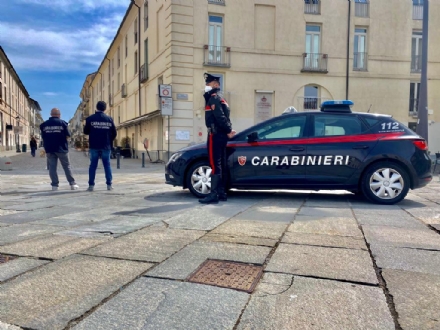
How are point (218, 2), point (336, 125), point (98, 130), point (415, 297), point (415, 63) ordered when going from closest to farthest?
point (415, 297) → point (336, 125) → point (98, 130) → point (218, 2) → point (415, 63)

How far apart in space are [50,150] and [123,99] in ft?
82.6

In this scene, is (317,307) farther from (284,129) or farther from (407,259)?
(284,129)

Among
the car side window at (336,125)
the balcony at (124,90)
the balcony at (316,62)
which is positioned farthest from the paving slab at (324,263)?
the balcony at (124,90)

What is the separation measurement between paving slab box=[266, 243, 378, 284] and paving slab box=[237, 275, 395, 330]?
161mm

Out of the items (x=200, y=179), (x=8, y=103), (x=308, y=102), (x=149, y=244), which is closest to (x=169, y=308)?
(x=149, y=244)

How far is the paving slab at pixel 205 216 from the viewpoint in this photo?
4004 millimetres

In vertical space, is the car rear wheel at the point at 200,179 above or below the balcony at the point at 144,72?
below

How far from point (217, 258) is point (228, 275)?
364mm

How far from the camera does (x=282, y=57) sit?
19.6 metres

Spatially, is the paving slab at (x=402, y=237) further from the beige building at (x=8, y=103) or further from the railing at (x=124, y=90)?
the beige building at (x=8, y=103)

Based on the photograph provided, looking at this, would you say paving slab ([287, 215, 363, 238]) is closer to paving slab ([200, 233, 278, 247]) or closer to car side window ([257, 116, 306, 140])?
paving slab ([200, 233, 278, 247])

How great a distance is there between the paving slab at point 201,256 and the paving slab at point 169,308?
182 mm

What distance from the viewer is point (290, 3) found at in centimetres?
1955

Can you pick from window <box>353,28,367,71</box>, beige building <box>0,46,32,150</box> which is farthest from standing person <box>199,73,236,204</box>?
beige building <box>0,46,32,150</box>
